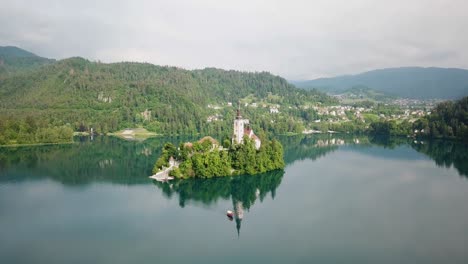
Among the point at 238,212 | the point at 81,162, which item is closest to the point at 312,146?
the point at 81,162

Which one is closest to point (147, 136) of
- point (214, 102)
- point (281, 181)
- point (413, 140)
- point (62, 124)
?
point (62, 124)

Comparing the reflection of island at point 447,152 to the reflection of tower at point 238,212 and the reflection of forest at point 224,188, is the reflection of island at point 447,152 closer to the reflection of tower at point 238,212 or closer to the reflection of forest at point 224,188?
the reflection of forest at point 224,188

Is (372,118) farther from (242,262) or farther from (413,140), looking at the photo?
(242,262)

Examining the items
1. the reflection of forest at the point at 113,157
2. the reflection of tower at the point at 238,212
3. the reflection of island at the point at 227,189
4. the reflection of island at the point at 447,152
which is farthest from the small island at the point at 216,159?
the reflection of island at the point at 447,152

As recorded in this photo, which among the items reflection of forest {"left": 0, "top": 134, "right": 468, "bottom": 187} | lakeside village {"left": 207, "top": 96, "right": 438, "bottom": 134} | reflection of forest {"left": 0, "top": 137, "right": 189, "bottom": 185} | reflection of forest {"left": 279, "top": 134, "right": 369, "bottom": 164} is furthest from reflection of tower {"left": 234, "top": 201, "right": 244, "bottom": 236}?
lakeside village {"left": 207, "top": 96, "right": 438, "bottom": 134}

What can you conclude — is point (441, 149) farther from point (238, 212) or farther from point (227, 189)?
point (238, 212)

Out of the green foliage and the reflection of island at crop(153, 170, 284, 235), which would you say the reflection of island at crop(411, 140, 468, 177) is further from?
the reflection of island at crop(153, 170, 284, 235)
